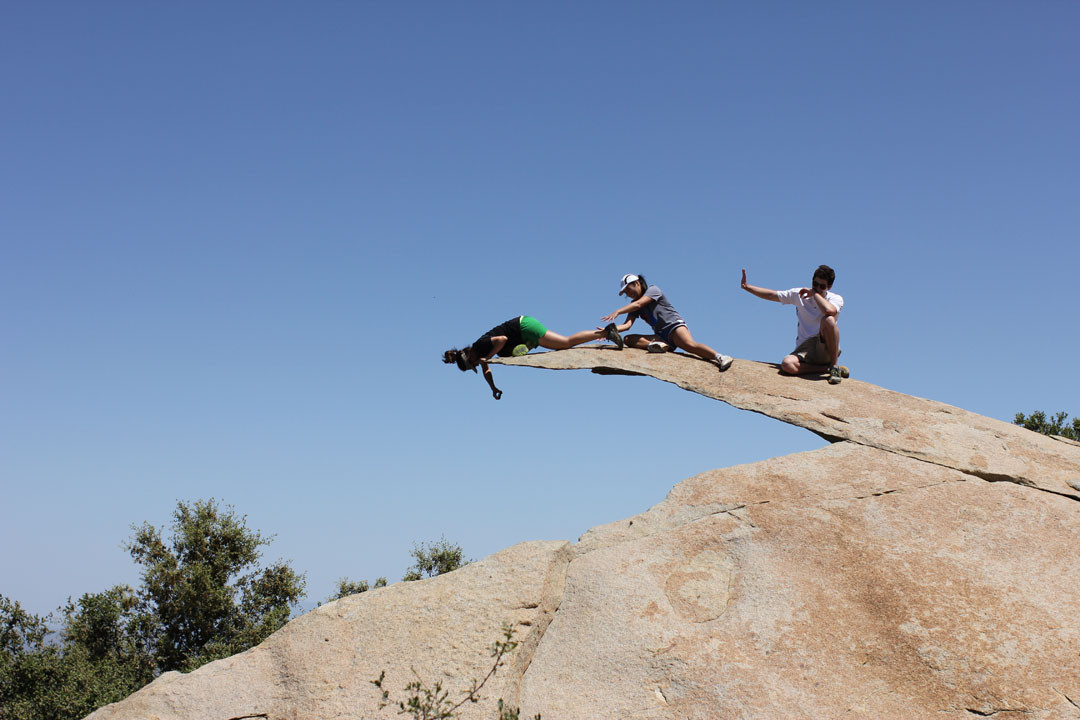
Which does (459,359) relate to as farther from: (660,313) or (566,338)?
(660,313)

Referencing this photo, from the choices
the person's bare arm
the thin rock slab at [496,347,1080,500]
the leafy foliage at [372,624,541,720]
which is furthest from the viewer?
the person's bare arm

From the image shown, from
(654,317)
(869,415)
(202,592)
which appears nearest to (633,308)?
(654,317)

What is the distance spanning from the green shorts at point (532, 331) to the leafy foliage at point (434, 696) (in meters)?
5.22

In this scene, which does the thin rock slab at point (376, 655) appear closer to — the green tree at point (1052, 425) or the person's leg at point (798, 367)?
the person's leg at point (798, 367)

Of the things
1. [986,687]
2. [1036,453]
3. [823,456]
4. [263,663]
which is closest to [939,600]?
[986,687]

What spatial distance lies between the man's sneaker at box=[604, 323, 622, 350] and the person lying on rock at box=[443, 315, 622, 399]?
0.14m

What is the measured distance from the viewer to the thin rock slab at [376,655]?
823 cm

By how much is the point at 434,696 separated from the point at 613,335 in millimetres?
6060

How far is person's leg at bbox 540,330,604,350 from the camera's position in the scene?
12.4 metres

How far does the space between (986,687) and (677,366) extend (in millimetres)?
5939

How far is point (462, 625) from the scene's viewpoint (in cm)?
875

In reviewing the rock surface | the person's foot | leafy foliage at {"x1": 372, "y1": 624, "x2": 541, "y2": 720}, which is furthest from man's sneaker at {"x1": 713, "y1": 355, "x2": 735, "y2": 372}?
leafy foliage at {"x1": 372, "y1": 624, "x2": 541, "y2": 720}

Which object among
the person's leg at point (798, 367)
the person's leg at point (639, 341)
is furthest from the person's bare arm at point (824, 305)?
the person's leg at point (639, 341)

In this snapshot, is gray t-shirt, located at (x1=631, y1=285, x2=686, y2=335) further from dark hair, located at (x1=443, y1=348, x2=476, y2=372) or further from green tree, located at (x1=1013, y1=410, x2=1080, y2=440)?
green tree, located at (x1=1013, y1=410, x2=1080, y2=440)
